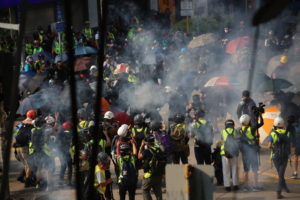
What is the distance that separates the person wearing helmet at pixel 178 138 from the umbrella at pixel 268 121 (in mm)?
3177

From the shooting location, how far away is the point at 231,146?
30.4 ft

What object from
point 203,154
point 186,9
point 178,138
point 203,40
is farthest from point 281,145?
point 203,40

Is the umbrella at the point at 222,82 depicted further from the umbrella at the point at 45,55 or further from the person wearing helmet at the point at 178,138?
the umbrella at the point at 45,55

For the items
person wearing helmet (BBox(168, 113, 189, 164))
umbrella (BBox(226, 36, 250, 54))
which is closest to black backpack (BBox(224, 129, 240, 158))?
person wearing helmet (BBox(168, 113, 189, 164))

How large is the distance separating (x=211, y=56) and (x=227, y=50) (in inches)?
32.4

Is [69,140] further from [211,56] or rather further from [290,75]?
[211,56]

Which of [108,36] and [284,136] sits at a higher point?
[108,36]

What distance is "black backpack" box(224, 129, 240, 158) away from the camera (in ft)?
30.1

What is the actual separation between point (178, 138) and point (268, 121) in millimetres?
3460

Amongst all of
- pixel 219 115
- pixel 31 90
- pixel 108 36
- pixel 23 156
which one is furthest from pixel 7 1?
pixel 23 156

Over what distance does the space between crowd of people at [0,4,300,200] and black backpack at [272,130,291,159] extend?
0.05 ft

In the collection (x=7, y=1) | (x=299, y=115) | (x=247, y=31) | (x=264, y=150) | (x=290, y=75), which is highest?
(x=7, y=1)

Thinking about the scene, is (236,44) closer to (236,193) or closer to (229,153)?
(229,153)

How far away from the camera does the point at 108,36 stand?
2255 centimetres
